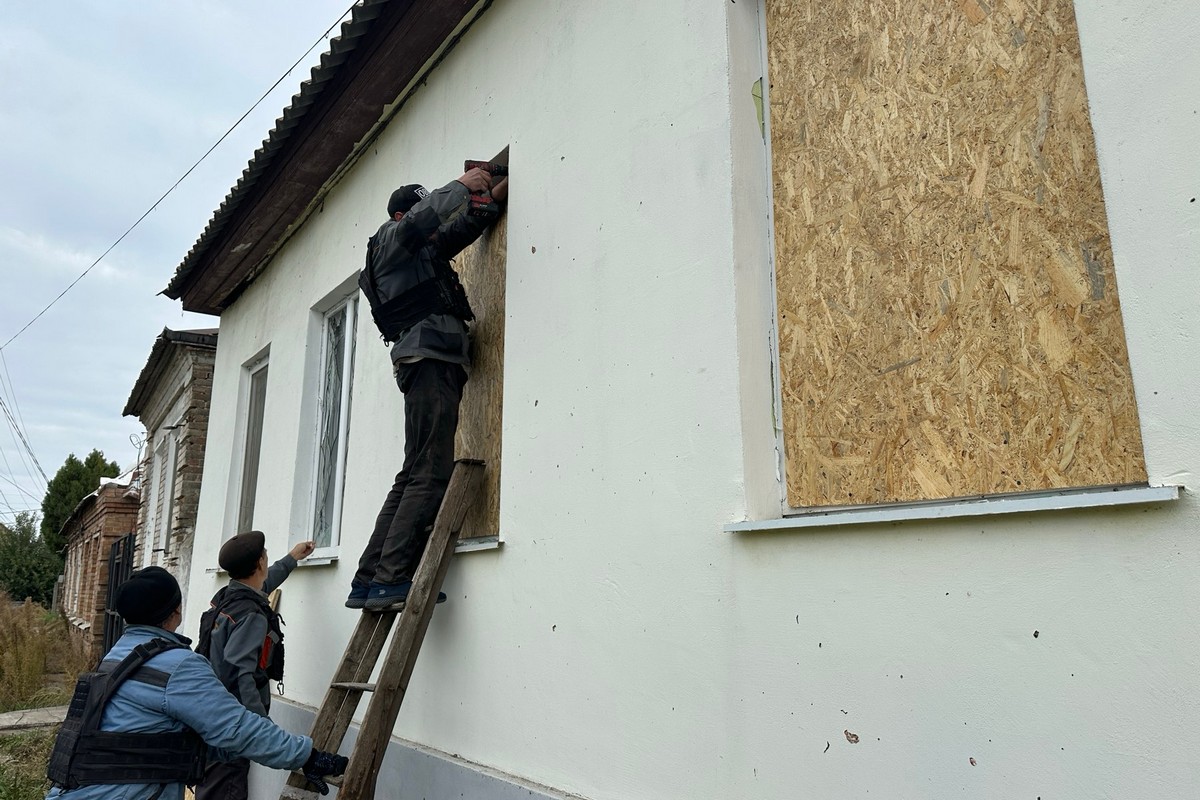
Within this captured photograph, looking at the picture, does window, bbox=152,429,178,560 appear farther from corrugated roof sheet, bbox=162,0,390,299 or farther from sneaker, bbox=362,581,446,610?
sneaker, bbox=362,581,446,610

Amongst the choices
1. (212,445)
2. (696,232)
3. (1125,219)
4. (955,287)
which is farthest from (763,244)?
(212,445)

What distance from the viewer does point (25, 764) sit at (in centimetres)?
749

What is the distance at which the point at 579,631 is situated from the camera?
3.08 metres

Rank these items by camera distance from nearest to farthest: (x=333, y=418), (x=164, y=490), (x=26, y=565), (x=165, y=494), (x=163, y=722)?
(x=163, y=722)
(x=333, y=418)
(x=165, y=494)
(x=164, y=490)
(x=26, y=565)

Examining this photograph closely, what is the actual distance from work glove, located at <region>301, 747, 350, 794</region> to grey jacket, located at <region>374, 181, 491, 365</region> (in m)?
1.69

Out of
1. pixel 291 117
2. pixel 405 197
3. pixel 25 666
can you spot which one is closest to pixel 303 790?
pixel 405 197

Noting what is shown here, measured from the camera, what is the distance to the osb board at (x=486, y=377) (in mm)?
3945

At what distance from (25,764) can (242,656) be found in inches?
205

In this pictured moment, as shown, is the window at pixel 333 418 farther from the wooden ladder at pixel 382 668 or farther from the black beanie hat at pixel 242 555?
the wooden ladder at pixel 382 668

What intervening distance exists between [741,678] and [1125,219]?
1.49 meters

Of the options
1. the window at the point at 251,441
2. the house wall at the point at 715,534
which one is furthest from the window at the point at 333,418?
the window at the point at 251,441

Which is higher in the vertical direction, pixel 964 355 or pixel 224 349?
pixel 224 349

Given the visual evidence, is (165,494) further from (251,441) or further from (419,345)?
(419,345)

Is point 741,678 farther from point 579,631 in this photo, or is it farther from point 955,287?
point 955,287
